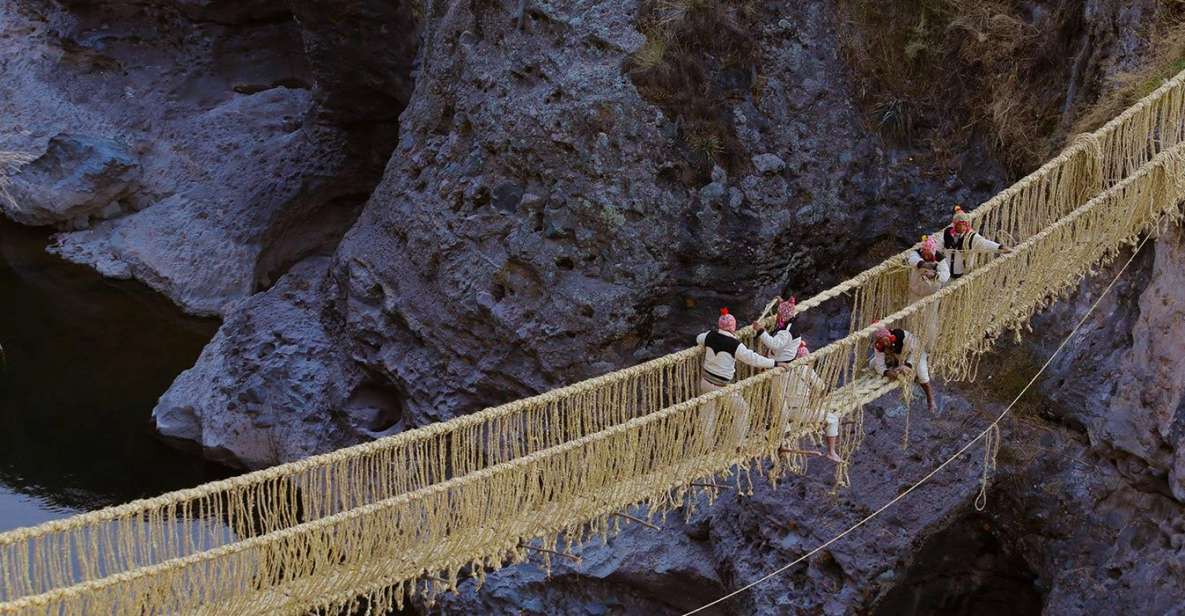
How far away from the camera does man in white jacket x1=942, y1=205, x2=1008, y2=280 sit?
27.4 feet

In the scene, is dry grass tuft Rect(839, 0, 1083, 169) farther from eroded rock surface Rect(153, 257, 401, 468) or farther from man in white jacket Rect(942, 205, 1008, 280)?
eroded rock surface Rect(153, 257, 401, 468)

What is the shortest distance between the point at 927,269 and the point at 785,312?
96 cm

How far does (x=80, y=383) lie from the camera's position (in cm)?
1359

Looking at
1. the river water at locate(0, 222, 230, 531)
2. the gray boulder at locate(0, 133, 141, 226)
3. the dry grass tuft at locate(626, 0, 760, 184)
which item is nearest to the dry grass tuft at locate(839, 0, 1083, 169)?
the dry grass tuft at locate(626, 0, 760, 184)

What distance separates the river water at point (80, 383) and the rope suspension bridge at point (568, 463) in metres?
4.27

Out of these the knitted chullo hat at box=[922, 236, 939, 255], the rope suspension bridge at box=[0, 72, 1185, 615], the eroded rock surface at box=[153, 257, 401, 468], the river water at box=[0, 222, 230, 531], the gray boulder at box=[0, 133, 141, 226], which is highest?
the knitted chullo hat at box=[922, 236, 939, 255]

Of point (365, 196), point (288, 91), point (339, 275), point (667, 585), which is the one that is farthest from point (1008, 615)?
point (288, 91)

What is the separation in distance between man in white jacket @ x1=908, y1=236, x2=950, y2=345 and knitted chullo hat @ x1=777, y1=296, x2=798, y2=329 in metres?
0.86

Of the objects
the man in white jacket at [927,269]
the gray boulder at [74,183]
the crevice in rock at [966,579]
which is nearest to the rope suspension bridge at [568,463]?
the man in white jacket at [927,269]

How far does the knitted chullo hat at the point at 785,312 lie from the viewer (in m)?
8.02

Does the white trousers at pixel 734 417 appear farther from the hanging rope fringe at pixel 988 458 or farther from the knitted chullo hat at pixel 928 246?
the hanging rope fringe at pixel 988 458

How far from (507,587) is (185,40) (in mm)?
9713

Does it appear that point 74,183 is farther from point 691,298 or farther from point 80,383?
point 691,298

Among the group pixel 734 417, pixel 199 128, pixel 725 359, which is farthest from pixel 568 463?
pixel 199 128
